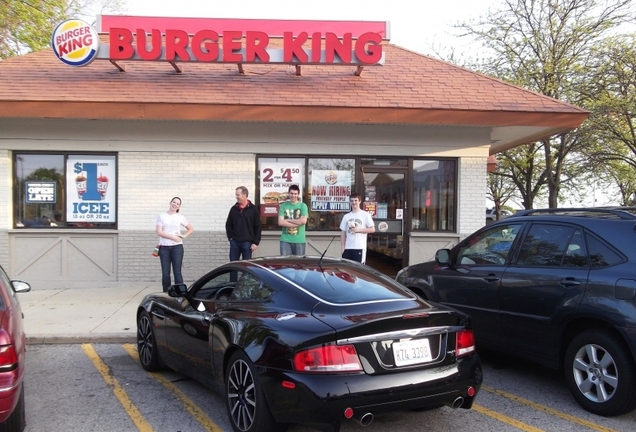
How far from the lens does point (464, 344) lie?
3947 mm

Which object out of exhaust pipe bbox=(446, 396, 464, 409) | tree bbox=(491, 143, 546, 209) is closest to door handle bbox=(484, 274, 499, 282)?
exhaust pipe bbox=(446, 396, 464, 409)

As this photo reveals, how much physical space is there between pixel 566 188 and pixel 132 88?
22787mm

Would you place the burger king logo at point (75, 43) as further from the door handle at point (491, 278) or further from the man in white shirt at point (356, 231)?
the door handle at point (491, 278)

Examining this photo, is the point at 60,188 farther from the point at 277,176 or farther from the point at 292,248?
the point at 292,248

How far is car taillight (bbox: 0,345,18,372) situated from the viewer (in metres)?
3.46

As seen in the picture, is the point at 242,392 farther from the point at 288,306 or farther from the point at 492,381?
the point at 492,381

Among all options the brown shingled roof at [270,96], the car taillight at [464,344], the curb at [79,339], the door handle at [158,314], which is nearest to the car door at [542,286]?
the car taillight at [464,344]

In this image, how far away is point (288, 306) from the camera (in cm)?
392

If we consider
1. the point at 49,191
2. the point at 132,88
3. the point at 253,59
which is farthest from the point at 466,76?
the point at 49,191

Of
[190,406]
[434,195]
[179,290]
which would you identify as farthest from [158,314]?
[434,195]

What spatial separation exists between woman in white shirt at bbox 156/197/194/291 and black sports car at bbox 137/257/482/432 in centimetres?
450

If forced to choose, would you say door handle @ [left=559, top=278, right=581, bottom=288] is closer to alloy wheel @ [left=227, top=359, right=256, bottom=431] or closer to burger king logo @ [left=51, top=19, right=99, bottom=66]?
alloy wheel @ [left=227, top=359, right=256, bottom=431]

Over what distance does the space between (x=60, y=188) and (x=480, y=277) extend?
8.56 meters

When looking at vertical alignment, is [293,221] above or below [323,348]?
above
